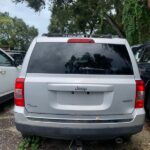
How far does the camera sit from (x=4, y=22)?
86625mm

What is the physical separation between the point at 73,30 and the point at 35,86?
98.9 feet

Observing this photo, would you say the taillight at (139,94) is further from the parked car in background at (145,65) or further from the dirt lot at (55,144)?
the parked car in background at (145,65)

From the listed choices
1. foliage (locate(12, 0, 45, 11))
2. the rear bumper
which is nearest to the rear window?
the rear bumper

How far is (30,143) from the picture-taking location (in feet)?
20.2

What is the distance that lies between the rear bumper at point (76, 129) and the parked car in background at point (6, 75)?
11.5 ft

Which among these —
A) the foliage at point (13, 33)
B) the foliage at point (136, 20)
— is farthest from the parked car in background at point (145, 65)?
the foliage at point (13, 33)

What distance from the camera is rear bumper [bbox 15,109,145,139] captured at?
4.99 m

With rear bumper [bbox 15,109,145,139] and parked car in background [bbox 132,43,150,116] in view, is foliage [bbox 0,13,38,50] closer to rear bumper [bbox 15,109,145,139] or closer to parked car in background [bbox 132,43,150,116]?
parked car in background [bbox 132,43,150,116]

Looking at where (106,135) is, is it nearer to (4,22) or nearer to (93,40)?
(93,40)

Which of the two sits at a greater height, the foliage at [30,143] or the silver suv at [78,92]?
the silver suv at [78,92]

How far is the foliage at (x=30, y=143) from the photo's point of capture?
5978 mm

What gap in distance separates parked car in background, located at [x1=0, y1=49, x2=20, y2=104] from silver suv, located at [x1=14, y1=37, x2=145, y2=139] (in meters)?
3.45

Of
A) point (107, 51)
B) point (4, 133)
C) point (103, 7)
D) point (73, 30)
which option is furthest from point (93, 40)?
point (73, 30)

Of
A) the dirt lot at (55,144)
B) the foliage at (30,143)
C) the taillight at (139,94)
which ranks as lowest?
the dirt lot at (55,144)
